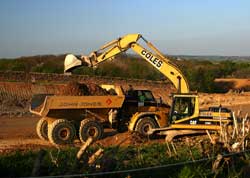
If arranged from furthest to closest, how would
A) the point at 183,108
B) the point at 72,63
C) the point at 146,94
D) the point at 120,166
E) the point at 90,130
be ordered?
the point at 146,94 < the point at 72,63 < the point at 183,108 < the point at 90,130 < the point at 120,166

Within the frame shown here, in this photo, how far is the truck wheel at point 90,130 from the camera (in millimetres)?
18688

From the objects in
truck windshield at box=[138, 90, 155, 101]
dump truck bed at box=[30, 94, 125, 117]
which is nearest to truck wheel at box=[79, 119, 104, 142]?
dump truck bed at box=[30, 94, 125, 117]

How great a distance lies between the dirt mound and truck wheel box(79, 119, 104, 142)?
107cm

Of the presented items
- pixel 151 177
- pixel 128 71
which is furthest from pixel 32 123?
pixel 128 71

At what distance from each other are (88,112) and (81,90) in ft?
2.80

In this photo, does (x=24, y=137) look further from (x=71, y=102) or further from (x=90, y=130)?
(x=71, y=102)

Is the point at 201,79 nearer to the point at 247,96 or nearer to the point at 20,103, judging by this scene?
the point at 247,96

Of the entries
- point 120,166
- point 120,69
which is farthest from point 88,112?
point 120,69

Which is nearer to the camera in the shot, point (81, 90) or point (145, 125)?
point (81, 90)

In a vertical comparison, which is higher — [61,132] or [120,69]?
[120,69]

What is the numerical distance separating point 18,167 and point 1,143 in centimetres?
961

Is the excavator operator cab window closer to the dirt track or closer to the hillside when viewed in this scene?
the dirt track

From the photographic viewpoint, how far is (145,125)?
65.2ft

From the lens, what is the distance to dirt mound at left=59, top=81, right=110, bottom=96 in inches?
748
